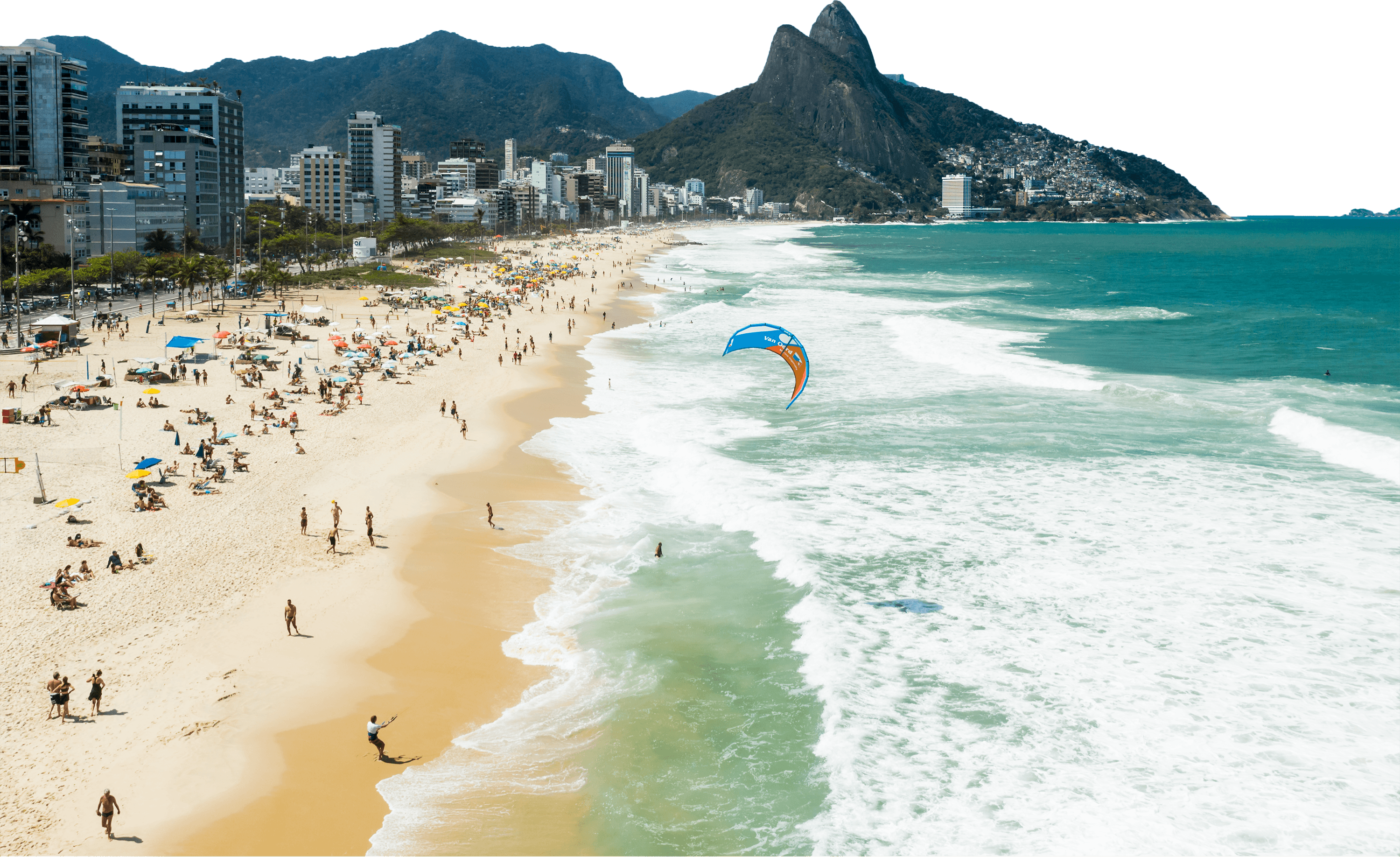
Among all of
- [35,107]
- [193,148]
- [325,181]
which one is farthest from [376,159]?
[35,107]

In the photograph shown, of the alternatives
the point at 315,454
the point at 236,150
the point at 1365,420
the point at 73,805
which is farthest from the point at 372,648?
the point at 236,150

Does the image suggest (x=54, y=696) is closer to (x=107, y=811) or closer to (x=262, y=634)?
(x=107, y=811)

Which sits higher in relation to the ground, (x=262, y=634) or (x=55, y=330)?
(x=55, y=330)

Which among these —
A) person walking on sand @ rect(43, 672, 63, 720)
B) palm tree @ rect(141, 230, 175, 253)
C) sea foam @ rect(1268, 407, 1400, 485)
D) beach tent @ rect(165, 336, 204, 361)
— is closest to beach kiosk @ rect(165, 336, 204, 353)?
beach tent @ rect(165, 336, 204, 361)

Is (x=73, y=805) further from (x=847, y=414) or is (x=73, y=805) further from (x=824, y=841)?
(x=847, y=414)

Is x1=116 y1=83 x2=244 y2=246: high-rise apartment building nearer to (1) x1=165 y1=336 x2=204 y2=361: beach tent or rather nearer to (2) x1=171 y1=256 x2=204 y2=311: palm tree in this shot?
(2) x1=171 y1=256 x2=204 y2=311: palm tree
